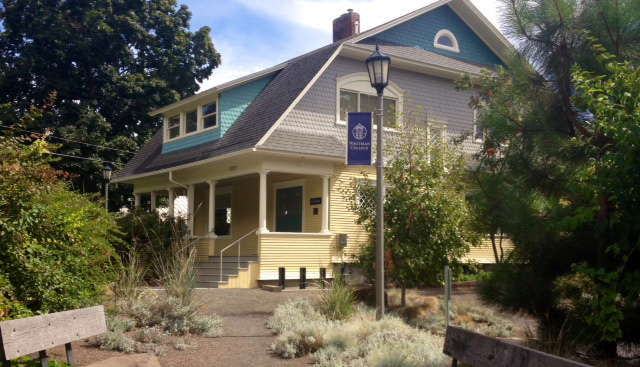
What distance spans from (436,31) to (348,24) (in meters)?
3.13

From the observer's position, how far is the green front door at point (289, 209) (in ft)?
68.4

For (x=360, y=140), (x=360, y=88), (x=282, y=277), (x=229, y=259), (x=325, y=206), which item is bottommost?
(x=282, y=277)

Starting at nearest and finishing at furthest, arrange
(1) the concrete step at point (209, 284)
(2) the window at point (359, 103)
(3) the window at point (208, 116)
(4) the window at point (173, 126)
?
1. (1) the concrete step at point (209, 284)
2. (2) the window at point (359, 103)
3. (3) the window at point (208, 116)
4. (4) the window at point (173, 126)

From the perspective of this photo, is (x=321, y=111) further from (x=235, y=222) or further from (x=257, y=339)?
(x=257, y=339)

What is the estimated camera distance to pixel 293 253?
18.8 metres

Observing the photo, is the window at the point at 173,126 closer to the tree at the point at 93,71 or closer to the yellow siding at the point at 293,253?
the yellow siding at the point at 293,253

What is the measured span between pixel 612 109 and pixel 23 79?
1255 inches

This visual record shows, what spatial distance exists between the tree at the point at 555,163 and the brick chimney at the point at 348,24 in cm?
1640

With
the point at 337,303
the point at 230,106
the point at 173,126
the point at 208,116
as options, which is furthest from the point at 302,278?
the point at 173,126

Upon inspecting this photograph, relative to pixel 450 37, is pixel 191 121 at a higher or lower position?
lower

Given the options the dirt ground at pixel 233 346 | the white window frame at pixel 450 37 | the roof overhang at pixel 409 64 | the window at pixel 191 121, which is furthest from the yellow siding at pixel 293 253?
the white window frame at pixel 450 37

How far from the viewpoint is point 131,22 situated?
1330 inches

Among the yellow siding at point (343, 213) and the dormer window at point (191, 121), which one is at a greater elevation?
the dormer window at point (191, 121)

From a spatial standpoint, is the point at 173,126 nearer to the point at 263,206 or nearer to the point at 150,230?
the point at 150,230
